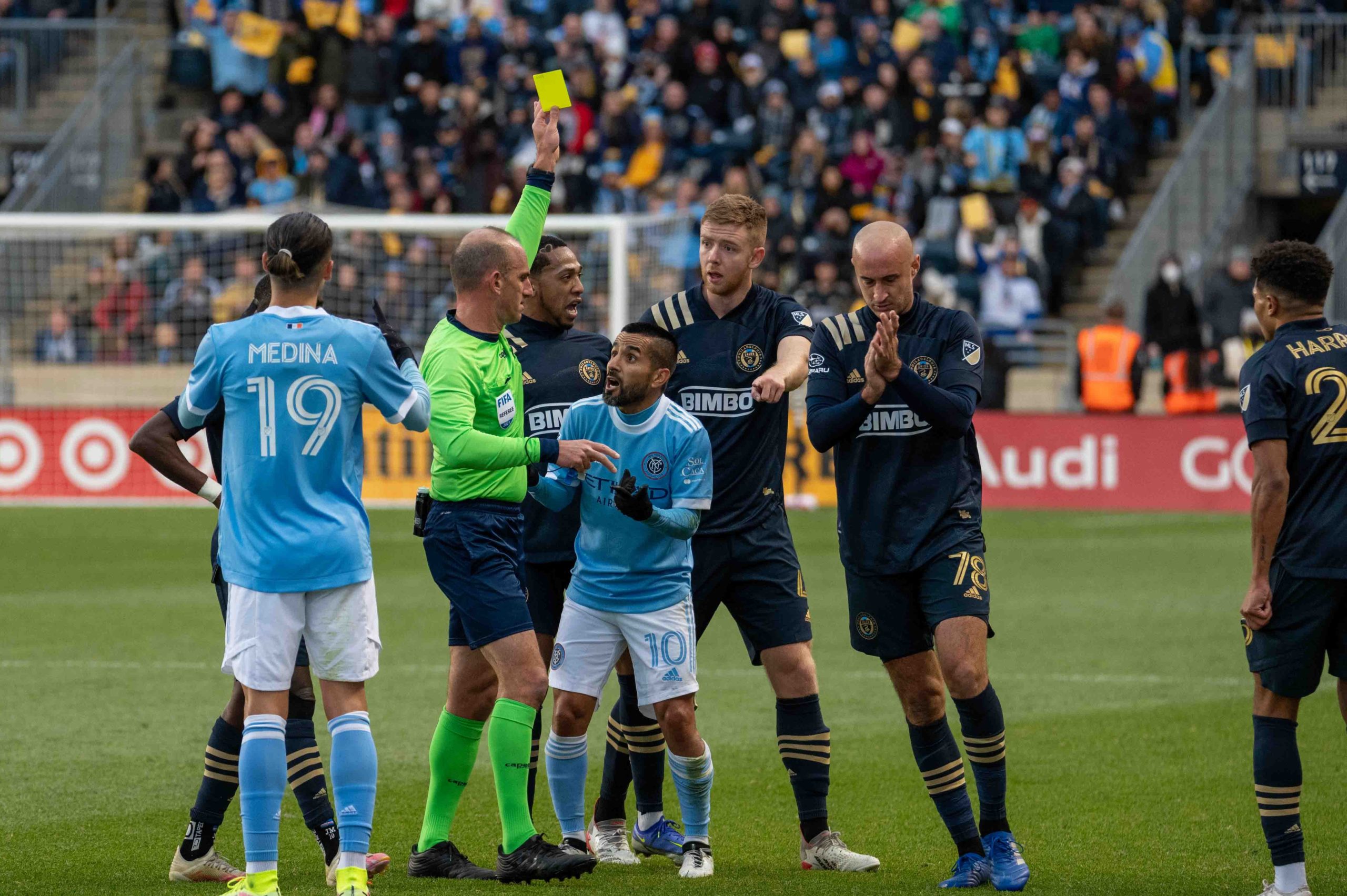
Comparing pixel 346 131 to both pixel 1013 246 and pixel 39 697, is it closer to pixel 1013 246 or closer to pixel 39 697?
pixel 1013 246

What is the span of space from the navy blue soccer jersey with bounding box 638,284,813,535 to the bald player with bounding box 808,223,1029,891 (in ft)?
1.07

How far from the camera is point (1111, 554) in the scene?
1614 cm

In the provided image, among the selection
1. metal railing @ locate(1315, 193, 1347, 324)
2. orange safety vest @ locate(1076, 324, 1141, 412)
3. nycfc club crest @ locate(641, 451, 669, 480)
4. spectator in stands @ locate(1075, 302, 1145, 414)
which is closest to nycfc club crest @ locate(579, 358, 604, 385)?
nycfc club crest @ locate(641, 451, 669, 480)

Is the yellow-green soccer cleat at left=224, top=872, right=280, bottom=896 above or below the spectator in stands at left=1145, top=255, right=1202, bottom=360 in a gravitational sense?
below

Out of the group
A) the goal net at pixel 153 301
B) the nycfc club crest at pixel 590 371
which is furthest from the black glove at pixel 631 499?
the goal net at pixel 153 301

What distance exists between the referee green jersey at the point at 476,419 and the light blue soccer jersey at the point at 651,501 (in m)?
0.26

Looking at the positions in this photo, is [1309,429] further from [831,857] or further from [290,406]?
[290,406]

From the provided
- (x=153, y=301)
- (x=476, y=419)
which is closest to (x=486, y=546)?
(x=476, y=419)

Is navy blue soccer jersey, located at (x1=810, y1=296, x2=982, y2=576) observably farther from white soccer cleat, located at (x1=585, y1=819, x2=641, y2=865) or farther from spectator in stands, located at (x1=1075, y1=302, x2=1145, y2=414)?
spectator in stands, located at (x1=1075, y1=302, x2=1145, y2=414)

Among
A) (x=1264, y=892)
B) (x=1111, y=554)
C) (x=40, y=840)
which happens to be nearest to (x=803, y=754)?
Result: (x=1264, y=892)

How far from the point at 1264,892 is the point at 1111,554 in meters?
10.5

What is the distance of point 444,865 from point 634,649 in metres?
0.98

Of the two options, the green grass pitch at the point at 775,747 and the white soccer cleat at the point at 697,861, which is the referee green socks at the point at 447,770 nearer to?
the green grass pitch at the point at 775,747

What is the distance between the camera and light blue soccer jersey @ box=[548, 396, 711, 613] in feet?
20.2
